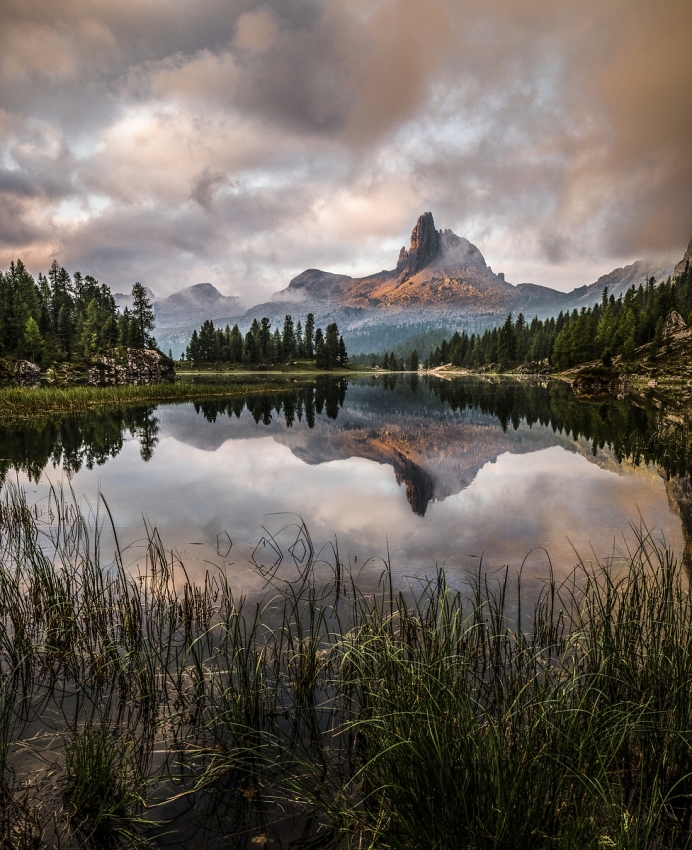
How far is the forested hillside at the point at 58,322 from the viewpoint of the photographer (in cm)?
8725

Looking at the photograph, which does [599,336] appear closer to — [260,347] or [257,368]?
[257,368]

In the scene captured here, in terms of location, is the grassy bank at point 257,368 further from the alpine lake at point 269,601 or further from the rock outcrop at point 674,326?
the alpine lake at point 269,601

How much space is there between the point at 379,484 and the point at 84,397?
3926cm

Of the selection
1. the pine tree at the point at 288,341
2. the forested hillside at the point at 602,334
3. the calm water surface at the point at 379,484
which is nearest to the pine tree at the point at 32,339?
the calm water surface at the point at 379,484

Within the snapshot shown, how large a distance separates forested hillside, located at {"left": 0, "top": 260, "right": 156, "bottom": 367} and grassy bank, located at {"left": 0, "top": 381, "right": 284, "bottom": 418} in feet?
151

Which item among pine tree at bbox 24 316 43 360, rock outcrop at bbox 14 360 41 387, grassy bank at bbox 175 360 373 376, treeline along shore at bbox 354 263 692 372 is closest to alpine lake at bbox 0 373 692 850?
rock outcrop at bbox 14 360 41 387

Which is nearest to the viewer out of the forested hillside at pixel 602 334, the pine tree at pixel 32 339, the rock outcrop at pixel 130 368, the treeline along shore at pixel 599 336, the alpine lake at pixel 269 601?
the alpine lake at pixel 269 601

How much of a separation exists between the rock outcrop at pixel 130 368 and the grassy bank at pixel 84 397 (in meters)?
26.1

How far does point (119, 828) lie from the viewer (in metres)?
3.67

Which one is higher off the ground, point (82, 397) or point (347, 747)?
point (82, 397)

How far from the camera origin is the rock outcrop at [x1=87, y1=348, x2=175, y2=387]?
3194 inches

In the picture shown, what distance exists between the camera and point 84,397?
1766 inches

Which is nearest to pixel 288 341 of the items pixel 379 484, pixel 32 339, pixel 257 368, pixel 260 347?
pixel 260 347

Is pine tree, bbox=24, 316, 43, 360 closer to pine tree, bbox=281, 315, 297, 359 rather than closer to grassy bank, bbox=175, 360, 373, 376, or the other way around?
grassy bank, bbox=175, 360, 373, 376
